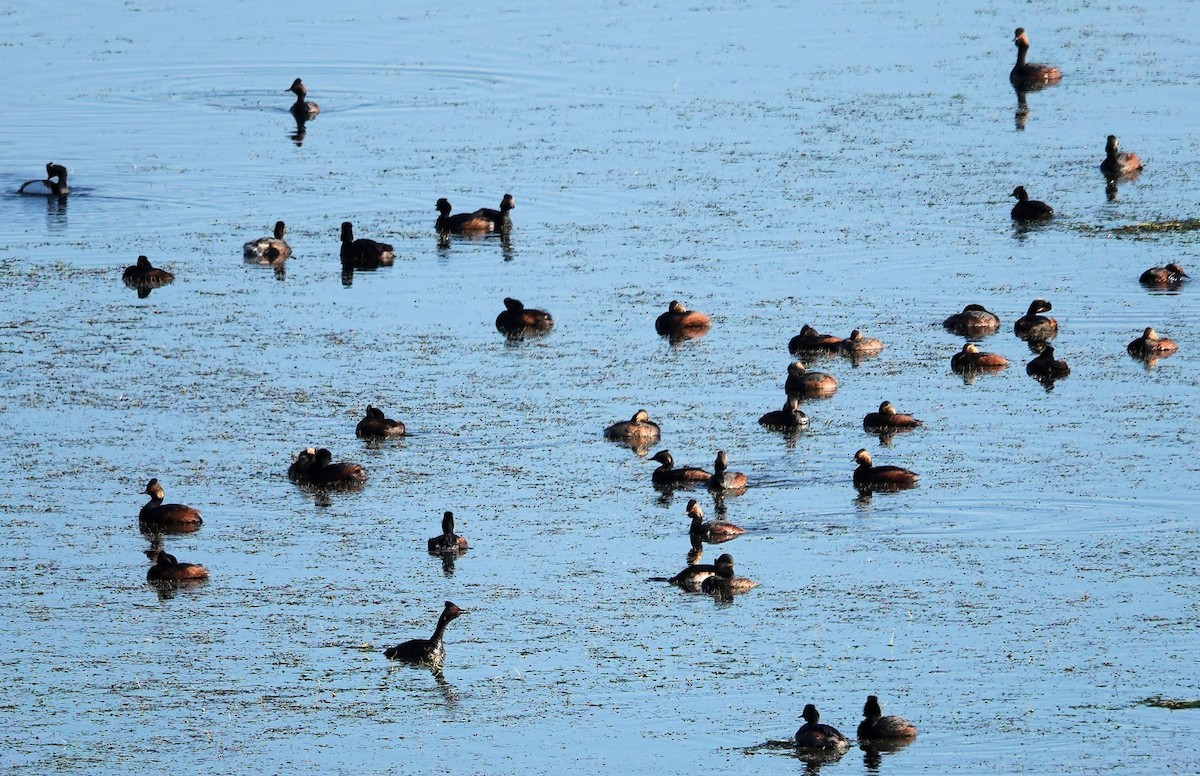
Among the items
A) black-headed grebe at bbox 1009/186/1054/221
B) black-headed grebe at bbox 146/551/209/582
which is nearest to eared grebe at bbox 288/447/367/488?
black-headed grebe at bbox 146/551/209/582

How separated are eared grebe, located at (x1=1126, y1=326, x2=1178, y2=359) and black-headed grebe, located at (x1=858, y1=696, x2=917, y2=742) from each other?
10.0 m

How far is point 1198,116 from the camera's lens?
117 ft

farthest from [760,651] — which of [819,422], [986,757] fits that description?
[819,422]

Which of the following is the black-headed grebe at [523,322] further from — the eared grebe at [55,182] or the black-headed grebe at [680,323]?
the eared grebe at [55,182]

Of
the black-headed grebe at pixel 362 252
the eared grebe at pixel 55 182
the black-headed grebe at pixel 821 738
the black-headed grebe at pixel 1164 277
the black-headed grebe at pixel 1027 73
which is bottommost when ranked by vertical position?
the black-headed grebe at pixel 821 738

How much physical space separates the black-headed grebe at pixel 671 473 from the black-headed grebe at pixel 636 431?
2.30 ft

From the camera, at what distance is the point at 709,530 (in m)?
18.6

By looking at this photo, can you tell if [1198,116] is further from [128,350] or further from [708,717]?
[708,717]

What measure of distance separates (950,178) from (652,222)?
4809 millimetres

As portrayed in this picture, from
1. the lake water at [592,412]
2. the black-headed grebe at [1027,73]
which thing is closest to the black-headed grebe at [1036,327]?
the lake water at [592,412]

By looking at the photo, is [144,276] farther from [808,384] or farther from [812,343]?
[808,384]

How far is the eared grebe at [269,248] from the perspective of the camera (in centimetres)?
2839

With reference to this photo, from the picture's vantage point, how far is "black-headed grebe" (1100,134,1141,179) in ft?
104

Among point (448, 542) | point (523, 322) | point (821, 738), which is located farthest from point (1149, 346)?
point (821, 738)
